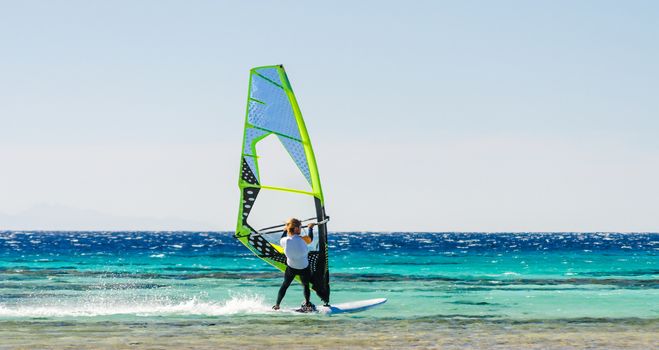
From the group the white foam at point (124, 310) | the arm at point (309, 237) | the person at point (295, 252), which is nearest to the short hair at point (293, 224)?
the person at point (295, 252)

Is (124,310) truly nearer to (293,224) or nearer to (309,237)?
(309,237)

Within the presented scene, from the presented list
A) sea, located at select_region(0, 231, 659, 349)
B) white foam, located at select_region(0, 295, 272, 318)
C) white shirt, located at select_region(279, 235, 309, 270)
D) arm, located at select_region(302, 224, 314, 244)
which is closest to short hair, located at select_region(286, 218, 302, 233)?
white shirt, located at select_region(279, 235, 309, 270)

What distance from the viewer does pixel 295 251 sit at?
14961 mm

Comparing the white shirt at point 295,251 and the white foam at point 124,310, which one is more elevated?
the white shirt at point 295,251

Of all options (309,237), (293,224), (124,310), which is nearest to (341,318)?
(309,237)

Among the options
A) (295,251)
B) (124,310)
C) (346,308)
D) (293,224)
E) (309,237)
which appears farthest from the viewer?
(124,310)

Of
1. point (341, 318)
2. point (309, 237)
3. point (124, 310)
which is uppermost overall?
point (309, 237)

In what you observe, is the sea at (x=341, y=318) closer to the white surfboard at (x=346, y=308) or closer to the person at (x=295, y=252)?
the white surfboard at (x=346, y=308)

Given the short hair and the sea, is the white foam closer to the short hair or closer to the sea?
the sea

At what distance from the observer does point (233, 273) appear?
36656mm

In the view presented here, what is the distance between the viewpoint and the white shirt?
14961 mm

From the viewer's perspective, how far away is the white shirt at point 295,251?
15.0m

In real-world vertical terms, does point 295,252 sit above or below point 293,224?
below

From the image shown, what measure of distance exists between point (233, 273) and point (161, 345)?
2440cm
